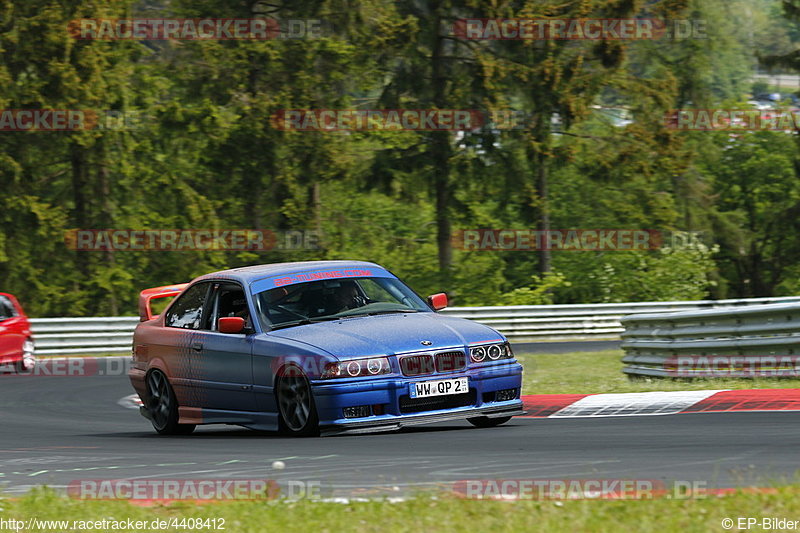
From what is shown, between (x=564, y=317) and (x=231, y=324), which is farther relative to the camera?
(x=564, y=317)

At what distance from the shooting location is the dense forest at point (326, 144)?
3600cm

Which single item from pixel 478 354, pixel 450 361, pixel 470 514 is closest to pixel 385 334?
pixel 450 361

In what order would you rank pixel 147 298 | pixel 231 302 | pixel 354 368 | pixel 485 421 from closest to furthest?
pixel 354 368
pixel 485 421
pixel 231 302
pixel 147 298

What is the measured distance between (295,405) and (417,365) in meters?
1.02

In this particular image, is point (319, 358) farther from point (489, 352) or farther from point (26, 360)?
point (26, 360)

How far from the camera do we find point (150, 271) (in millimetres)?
39031

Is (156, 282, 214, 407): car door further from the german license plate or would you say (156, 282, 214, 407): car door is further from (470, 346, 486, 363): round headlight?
(470, 346, 486, 363): round headlight

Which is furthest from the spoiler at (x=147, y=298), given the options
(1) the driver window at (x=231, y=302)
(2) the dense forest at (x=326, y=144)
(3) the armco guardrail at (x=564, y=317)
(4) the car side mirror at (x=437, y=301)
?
(2) the dense forest at (x=326, y=144)

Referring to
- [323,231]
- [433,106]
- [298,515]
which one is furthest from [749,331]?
[323,231]

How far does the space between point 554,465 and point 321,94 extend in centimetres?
3185

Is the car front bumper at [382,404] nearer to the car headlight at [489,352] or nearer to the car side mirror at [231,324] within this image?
the car headlight at [489,352]

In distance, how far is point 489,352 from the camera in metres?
9.91

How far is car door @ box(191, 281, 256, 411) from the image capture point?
10298mm

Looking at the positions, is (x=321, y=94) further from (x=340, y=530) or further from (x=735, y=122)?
(x=340, y=530)
